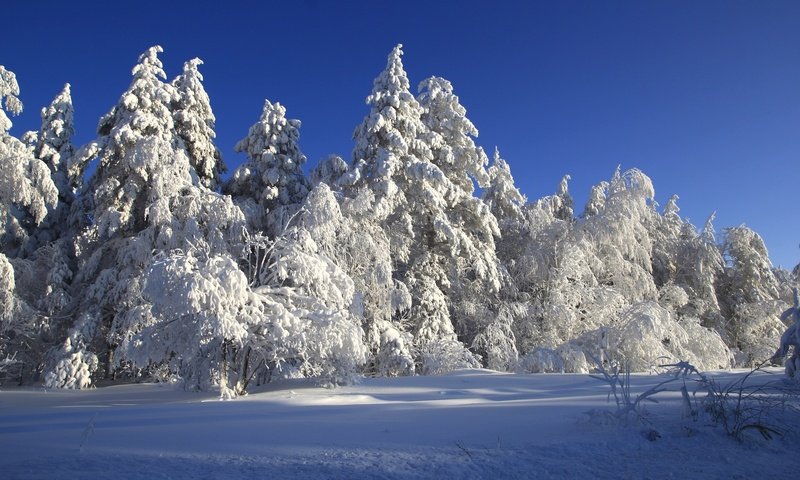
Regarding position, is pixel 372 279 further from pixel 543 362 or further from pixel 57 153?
pixel 57 153

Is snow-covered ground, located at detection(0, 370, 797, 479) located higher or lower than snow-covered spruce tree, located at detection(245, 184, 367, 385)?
lower

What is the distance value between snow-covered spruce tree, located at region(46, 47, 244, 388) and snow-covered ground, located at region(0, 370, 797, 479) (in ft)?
31.4

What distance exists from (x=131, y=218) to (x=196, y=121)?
4554mm

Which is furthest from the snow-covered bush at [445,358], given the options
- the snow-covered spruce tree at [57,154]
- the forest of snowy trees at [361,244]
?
the snow-covered spruce tree at [57,154]

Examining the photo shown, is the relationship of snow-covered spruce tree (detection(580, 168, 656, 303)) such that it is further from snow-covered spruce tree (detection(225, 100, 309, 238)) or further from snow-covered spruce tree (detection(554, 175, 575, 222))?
snow-covered spruce tree (detection(225, 100, 309, 238))

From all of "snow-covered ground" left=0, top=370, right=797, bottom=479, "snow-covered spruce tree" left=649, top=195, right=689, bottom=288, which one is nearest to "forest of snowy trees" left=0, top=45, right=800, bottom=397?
"snow-covered spruce tree" left=649, top=195, right=689, bottom=288

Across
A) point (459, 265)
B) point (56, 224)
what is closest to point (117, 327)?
point (56, 224)

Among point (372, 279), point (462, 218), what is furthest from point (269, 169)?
point (462, 218)

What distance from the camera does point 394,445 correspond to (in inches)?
173

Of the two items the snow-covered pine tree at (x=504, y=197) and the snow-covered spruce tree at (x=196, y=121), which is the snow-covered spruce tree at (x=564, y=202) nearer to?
the snow-covered pine tree at (x=504, y=197)

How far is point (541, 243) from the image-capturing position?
61.8ft

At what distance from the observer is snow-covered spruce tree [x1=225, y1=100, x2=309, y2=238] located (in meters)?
19.2

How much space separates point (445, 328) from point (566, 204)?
1192cm

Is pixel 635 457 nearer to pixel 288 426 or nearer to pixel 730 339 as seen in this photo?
pixel 288 426
